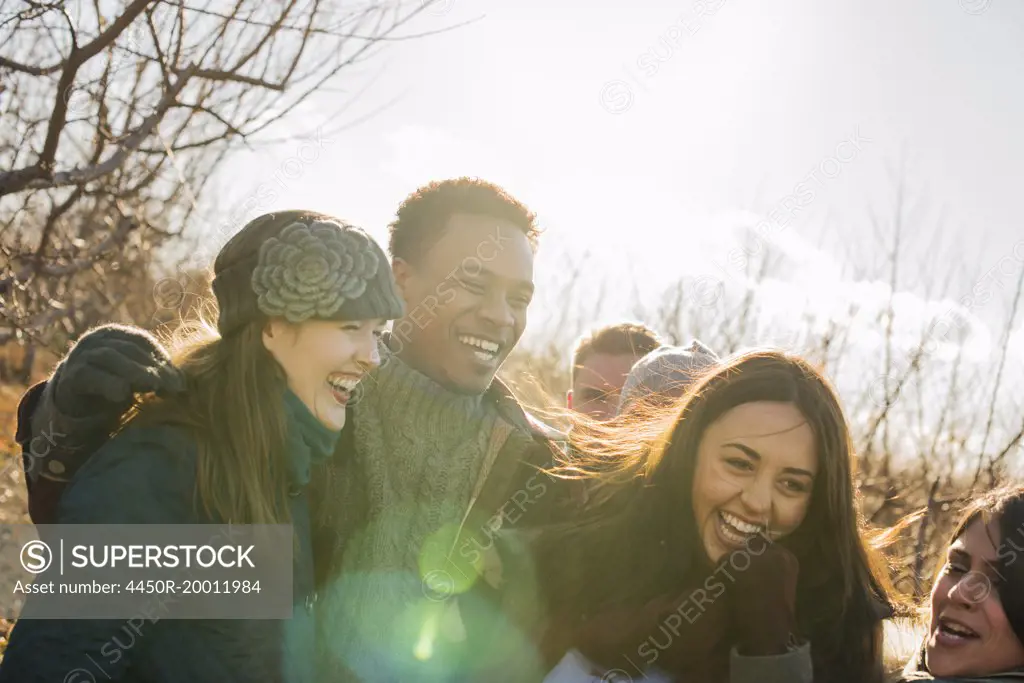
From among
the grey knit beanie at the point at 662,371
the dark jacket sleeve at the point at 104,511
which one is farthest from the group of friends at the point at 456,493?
the grey knit beanie at the point at 662,371

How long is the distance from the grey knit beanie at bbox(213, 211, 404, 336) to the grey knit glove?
0.26m

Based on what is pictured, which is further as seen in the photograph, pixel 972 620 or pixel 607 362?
pixel 607 362

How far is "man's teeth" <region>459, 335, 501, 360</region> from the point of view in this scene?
304cm

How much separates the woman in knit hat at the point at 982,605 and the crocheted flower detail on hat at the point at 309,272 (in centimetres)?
188

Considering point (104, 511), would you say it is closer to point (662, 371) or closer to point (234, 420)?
point (234, 420)

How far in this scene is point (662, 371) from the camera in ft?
12.7

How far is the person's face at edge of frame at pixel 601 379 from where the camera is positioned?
4.76 meters

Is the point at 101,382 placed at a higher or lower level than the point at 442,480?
higher

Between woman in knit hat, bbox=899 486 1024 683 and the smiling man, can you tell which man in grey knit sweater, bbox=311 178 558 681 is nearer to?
the smiling man

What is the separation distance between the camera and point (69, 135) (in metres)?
5.02

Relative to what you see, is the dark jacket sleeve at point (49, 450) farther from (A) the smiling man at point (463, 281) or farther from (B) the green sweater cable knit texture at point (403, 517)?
(A) the smiling man at point (463, 281)

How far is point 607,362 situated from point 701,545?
2.15 m

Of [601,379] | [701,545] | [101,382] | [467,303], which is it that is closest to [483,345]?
[467,303]

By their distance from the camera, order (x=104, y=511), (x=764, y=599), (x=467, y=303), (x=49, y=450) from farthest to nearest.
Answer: (x=467, y=303)
(x=764, y=599)
(x=49, y=450)
(x=104, y=511)
